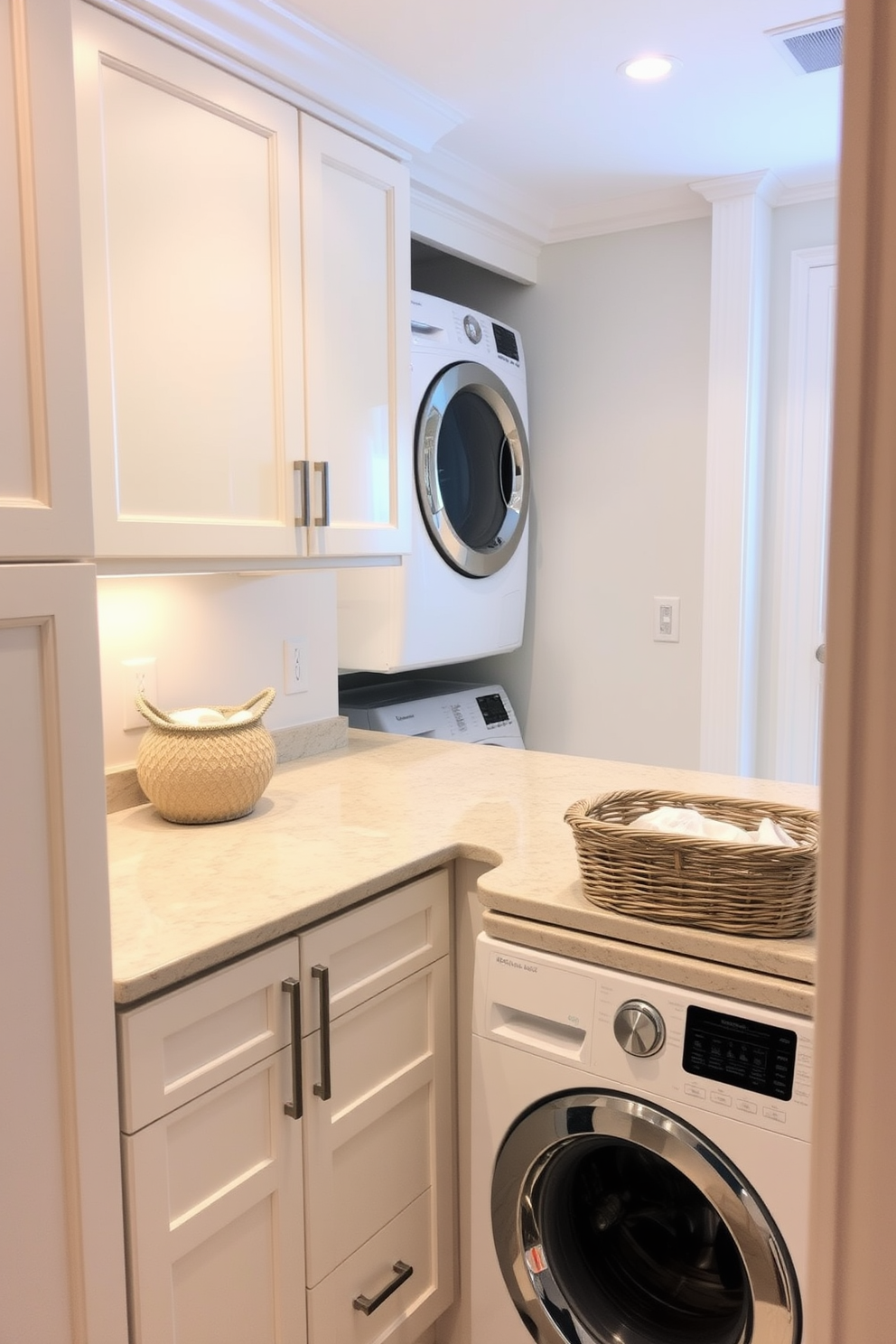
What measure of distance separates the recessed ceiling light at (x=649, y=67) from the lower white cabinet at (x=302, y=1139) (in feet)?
5.25

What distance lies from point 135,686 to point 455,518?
112 cm

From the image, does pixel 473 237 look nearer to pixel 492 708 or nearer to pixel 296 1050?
pixel 492 708

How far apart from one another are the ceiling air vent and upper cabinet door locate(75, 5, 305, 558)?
0.93 metres

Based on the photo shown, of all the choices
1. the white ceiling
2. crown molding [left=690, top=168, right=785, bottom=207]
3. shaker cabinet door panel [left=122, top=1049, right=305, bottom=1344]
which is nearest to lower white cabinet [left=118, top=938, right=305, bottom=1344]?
shaker cabinet door panel [left=122, top=1049, right=305, bottom=1344]

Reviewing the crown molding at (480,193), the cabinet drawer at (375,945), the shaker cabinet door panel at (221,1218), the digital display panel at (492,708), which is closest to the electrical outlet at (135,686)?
the cabinet drawer at (375,945)

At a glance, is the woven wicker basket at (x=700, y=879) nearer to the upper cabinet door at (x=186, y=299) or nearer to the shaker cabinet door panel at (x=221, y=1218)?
the shaker cabinet door panel at (x=221, y=1218)

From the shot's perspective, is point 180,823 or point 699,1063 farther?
point 180,823

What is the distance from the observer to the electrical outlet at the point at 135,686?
1.86 meters

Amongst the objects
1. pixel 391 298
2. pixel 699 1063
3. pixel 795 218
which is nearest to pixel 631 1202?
pixel 699 1063

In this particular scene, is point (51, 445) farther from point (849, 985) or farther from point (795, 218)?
point (795, 218)

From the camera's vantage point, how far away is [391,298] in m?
2.05

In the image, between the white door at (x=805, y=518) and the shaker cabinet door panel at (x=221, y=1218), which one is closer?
the shaker cabinet door panel at (x=221, y=1218)

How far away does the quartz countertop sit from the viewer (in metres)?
1.25

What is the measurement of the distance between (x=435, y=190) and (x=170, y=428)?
133 cm
